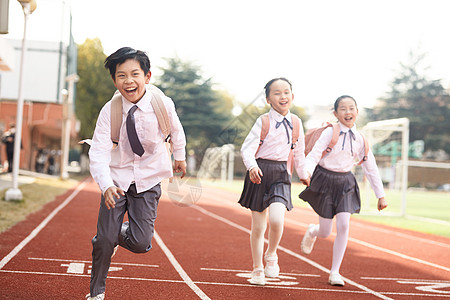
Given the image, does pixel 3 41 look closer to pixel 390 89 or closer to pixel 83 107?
pixel 83 107

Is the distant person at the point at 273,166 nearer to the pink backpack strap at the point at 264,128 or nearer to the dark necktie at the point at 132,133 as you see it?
the pink backpack strap at the point at 264,128

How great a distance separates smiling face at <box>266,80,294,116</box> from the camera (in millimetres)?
6191

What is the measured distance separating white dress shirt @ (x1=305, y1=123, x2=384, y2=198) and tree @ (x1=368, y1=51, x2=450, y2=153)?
58.9 m

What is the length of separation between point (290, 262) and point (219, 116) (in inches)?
864

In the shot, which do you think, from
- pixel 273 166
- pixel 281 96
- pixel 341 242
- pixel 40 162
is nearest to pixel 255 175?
pixel 273 166

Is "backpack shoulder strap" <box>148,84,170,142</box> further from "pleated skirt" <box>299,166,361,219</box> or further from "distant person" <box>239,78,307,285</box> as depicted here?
"pleated skirt" <box>299,166,361,219</box>

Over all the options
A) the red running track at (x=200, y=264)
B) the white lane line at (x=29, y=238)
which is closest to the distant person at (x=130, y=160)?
the red running track at (x=200, y=264)

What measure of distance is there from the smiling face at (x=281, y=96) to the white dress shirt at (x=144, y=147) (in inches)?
70.8

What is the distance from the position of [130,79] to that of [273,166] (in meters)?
2.22

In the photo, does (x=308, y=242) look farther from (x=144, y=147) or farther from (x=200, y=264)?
(x=144, y=147)

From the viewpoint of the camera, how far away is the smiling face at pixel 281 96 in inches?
244

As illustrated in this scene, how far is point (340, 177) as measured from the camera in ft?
22.1

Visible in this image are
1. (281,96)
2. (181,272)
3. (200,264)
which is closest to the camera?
(281,96)

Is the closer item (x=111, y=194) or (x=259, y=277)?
(x=111, y=194)
